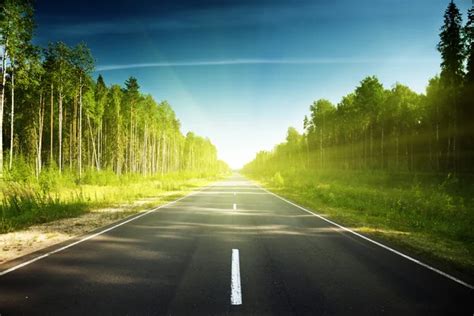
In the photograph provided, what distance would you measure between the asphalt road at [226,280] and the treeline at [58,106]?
1558 cm

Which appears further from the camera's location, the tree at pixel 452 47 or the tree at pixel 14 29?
the tree at pixel 452 47

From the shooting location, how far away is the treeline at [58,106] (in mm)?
19969

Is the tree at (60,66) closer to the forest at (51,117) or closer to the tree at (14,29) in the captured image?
the forest at (51,117)

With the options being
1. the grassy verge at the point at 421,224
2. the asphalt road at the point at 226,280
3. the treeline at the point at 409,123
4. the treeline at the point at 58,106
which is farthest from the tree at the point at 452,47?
the treeline at the point at 58,106

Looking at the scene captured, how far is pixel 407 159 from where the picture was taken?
50.6 metres

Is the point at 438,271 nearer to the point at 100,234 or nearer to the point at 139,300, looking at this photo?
the point at 139,300

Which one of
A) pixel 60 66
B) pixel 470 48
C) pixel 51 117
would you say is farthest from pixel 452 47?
pixel 51 117

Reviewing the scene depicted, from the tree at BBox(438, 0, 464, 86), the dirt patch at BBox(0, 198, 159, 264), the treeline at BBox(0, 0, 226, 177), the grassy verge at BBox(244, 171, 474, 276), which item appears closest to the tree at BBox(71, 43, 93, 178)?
the treeline at BBox(0, 0, 226, 177)

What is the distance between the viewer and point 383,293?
4520mm

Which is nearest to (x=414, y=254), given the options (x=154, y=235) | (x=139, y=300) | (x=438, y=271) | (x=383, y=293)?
(x=438, y=271)

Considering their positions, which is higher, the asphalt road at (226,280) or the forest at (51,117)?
the forest at (51,117)

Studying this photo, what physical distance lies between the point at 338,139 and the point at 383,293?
65074mm

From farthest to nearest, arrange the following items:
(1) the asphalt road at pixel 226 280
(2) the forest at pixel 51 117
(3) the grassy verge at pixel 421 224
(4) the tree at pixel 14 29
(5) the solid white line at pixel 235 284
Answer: (4) the tree at pixel 14 29 → (2) the forest at pixel 51 117 → (3) the grassy verge at pixel 421 224 → (5) the solid white line at pixel 235 284 → (1) the asphalt road at pixel 226 280

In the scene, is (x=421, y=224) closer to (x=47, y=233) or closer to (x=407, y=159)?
(x=47, y=233)
